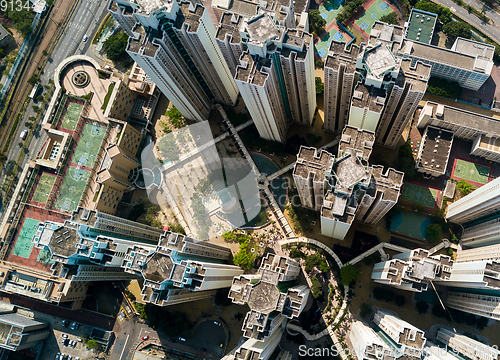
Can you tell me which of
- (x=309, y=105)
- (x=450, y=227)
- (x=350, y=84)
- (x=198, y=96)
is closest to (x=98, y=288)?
(x=198, y=96)

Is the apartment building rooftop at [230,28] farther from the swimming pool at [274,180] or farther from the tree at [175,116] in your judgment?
the swimming pool at [274,180]

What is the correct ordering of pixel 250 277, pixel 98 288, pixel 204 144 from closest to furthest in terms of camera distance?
pixel 250 277
pixel 98 288
pixel 204 144

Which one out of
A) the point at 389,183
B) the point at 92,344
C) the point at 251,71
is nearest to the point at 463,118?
the point at 389,183

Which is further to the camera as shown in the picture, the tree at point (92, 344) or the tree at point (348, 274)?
the tree at point (92, 344)

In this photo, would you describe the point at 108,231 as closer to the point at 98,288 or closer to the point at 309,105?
the point at 98,288

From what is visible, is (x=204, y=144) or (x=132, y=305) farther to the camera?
(x=204, y=144)

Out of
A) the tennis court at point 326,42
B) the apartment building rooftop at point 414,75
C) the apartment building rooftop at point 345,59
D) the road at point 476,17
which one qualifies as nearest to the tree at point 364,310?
the apartment building rooftop at point 414,75

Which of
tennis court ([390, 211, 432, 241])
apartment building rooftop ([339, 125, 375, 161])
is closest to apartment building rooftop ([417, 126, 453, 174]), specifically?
tennis court ([390, 211, 432, 241])
